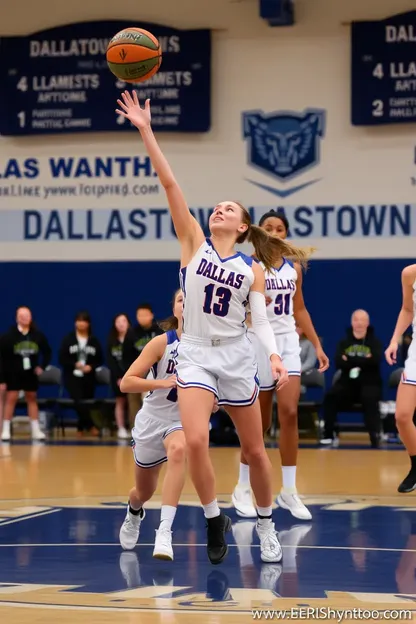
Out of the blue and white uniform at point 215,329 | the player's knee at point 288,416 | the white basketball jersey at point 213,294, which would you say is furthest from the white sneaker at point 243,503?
the white basketball jersey at point 213,294

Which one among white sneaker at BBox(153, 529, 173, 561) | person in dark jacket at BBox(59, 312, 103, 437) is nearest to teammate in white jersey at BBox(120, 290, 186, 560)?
white sneaker at BBox(153, 529, 173, 561)

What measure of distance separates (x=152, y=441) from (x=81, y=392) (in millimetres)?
9492

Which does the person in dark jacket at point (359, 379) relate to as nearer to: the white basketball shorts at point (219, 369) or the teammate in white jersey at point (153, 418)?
the teammate in white jersey at point (153, 418)

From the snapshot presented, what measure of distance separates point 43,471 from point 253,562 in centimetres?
532

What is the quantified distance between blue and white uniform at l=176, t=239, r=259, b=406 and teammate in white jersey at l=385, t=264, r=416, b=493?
258 cm

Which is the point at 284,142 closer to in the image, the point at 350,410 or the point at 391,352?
the point at 350,410

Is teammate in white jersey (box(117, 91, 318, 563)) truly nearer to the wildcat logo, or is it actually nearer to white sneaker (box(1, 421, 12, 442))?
white sneaker (box(1, 421, 12, 442))

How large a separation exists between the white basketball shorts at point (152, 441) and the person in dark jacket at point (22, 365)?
8.76 metres

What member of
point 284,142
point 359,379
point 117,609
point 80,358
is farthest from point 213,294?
point 284,142

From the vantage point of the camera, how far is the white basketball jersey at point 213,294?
6.01 m

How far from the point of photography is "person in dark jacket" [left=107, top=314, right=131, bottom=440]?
50.7 feet

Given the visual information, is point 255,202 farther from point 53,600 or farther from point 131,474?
point 53,600

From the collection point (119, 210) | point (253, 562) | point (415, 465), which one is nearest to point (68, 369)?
point (119, 210)

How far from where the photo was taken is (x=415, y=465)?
870 centimetres
